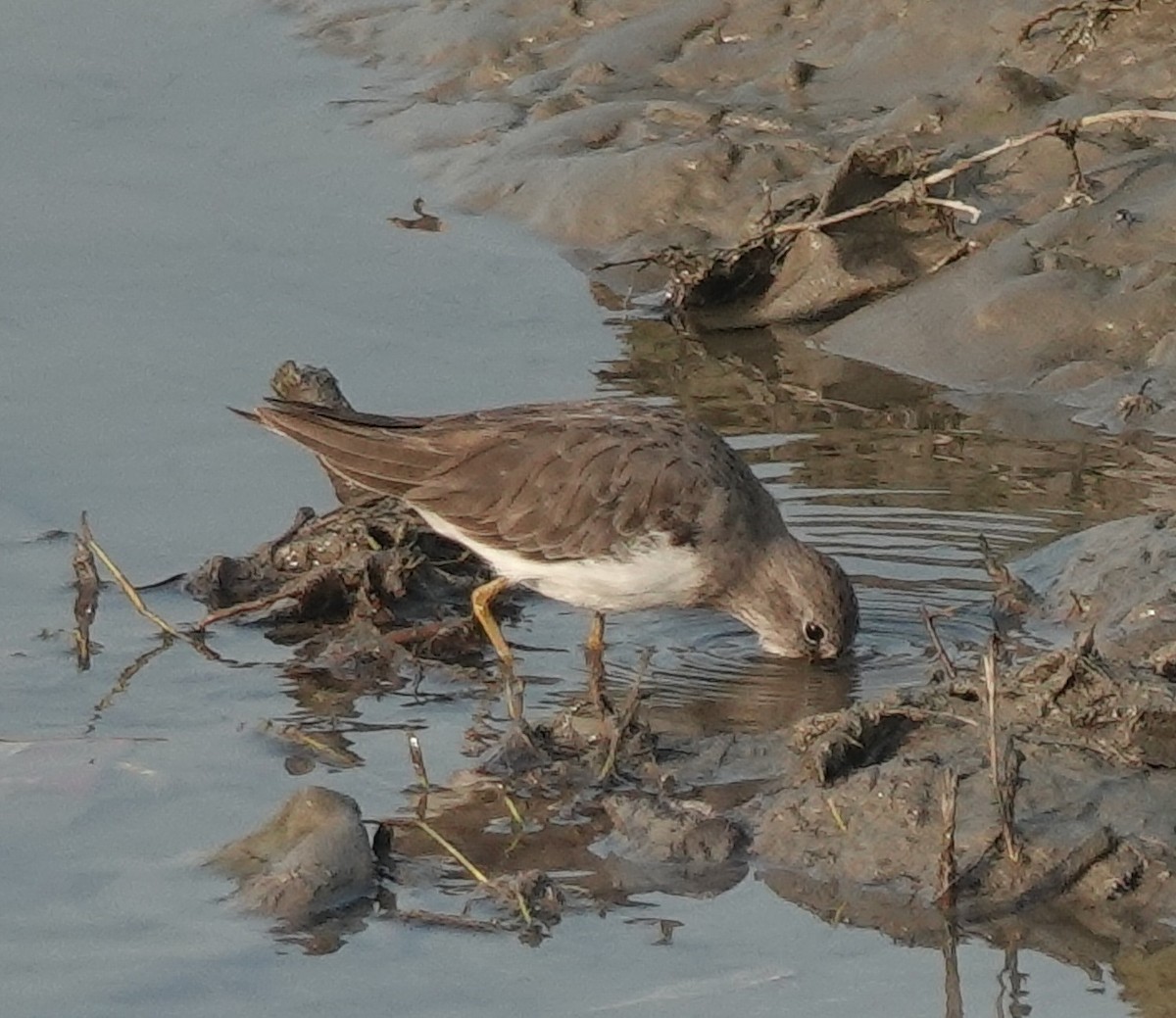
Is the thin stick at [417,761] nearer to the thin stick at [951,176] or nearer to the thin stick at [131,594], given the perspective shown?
the thin stick at [131,594]

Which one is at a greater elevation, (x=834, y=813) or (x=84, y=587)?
(x=84, y=587)

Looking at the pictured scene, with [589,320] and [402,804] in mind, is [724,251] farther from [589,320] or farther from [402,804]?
[402,804]

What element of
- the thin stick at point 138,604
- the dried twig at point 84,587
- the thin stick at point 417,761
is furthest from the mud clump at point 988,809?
the dried twig at point 84,587

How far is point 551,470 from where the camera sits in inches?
314

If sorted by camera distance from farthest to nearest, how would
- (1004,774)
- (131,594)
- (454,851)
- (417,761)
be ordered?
(131,594) < (417,761) < (454,851) < (1004,774)

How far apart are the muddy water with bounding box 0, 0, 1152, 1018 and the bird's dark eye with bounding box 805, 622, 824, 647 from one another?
0.10 metres

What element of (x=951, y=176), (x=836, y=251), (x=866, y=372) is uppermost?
(x=951, y=176)

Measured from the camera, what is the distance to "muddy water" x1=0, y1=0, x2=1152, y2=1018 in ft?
19.1

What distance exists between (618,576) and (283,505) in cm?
168

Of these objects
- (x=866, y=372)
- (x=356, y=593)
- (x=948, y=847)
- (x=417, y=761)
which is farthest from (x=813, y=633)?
(x=866, y=372)

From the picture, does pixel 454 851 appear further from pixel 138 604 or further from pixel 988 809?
pixel 138 604

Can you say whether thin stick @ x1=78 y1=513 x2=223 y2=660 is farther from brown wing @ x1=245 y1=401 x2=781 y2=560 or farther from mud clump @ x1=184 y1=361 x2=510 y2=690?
brown wing @ x1=245 y1=401 x2=781 y2=560

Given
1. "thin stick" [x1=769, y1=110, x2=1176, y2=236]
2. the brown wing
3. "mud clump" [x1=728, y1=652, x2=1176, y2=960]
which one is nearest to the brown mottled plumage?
the brown wing

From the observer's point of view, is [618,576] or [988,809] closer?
[988,809]
